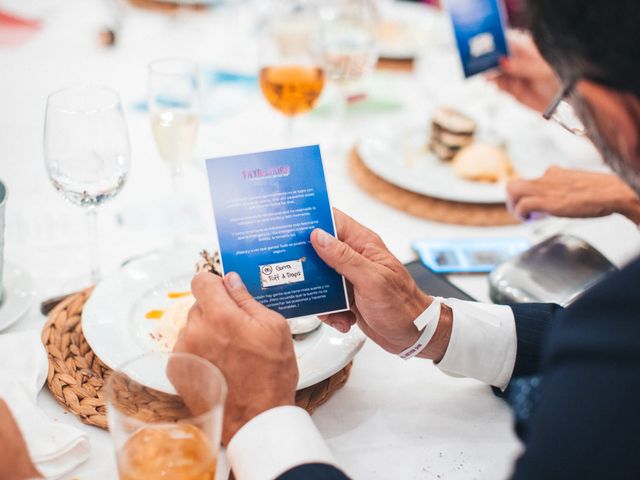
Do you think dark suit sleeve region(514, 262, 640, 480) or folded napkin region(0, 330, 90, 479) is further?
folded napkin region(0, 330, 90, 479)

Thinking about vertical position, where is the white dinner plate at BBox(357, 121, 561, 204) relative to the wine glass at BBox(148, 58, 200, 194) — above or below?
below

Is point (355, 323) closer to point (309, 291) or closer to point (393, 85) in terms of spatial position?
point (309, 291)

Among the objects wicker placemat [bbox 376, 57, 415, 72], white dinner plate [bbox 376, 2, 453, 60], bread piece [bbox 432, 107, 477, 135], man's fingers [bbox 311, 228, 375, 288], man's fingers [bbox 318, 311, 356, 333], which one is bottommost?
man's fingers [bbox 318, 311, 356, 333]

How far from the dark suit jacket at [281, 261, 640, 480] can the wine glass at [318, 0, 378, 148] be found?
1.14 metres

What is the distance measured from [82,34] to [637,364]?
2104 mm

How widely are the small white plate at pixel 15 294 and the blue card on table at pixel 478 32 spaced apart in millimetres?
991

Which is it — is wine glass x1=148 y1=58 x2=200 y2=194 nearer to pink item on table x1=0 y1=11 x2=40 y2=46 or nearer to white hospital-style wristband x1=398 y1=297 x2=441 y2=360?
white hospital-style wristband x1=398 y1=297 x2=441 y2=360

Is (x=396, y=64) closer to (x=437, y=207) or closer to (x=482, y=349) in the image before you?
(x=437, y=207)

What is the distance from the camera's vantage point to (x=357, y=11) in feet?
6.16

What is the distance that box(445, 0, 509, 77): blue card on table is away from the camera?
5.01 feet

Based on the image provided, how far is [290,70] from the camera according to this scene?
1.67m

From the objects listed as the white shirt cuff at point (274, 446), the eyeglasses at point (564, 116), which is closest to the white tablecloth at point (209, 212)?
the white shirt cuff at point (274, 446)

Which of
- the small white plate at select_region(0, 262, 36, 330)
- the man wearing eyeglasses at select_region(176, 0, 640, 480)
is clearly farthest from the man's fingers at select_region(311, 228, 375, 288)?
the small white plate at select_region(0, 262, 36, 330)

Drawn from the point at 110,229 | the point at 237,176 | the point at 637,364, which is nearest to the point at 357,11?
the point at 110,229
